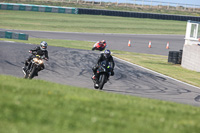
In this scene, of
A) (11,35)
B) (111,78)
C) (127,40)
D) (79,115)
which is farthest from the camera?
(127,40)

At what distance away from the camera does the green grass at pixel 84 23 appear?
43.9 m

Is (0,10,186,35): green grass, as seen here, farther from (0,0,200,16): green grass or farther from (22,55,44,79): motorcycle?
(22,55,44,79): motorcycle

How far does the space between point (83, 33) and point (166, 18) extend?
17.7 meters

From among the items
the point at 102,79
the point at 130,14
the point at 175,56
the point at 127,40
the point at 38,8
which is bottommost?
the point at 102,79

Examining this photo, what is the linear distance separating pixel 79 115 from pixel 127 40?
33.0m

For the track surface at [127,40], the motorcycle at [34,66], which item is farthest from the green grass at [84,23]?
the motorcycle at [34,66]

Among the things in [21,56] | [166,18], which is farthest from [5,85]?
[166,18]

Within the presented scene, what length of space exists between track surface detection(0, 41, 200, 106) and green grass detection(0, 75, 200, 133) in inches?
254

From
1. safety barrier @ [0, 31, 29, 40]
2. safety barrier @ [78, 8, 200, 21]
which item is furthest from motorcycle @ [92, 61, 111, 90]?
safety barrier @ [78, 8, 200, 21]

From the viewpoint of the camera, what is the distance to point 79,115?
249 inches

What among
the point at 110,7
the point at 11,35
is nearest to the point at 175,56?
the point at 11,35

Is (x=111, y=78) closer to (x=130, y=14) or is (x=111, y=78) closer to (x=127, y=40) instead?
(x=127, y=40)

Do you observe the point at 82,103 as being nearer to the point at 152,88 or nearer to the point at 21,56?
the point at 152,88

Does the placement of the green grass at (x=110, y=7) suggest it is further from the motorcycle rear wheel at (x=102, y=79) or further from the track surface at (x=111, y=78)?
the motorcycle rear wheel at (x=102, y=79)
